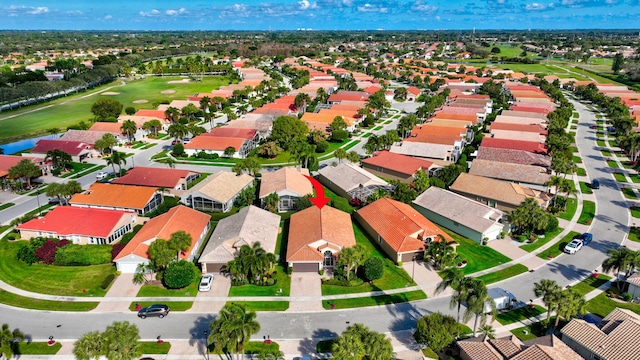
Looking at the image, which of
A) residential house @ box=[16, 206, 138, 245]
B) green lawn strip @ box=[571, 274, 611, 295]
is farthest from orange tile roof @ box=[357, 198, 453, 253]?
residential house @ box=[16, 206, 138, 245]

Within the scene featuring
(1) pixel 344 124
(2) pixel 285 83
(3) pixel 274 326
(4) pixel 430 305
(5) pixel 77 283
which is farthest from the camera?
(2) pixel 285 83

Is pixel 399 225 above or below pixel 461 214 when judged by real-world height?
above

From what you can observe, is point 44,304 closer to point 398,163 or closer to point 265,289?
point 265,289

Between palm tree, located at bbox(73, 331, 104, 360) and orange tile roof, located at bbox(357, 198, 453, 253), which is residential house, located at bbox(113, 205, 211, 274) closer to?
palm tree, located at bbox(73, 331, 104, 360)

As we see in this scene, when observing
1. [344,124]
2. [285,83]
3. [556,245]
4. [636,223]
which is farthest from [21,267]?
[285,83]

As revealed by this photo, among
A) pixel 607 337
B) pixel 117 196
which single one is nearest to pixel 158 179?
pixel 117 196

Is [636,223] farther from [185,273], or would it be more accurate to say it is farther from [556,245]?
[185,273]

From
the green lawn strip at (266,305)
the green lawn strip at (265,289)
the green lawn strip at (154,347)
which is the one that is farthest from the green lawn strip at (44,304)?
the green lawn strip at (266,305)
